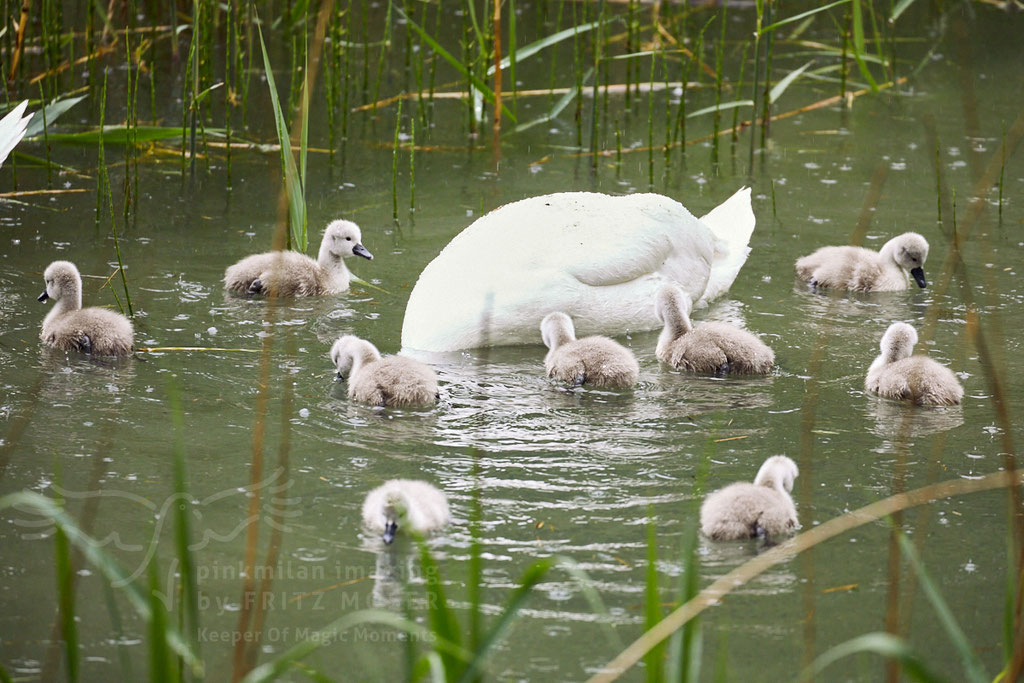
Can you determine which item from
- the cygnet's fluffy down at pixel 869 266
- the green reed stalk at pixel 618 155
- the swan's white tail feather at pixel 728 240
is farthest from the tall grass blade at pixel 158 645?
the green reed stalk at pixel 618 155

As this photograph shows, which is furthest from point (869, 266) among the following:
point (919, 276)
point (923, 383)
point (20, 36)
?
point (20, 36)

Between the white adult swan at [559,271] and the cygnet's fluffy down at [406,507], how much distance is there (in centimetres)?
146

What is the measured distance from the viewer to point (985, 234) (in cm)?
796

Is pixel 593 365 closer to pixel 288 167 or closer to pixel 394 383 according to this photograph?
pixel 394 383

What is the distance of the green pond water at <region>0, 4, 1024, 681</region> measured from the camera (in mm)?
3934

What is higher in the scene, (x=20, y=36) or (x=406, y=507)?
(x=20, y=36)

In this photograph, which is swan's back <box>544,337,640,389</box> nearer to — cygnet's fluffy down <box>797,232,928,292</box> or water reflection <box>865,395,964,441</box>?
water reflection <box>865,395,964,441</box>

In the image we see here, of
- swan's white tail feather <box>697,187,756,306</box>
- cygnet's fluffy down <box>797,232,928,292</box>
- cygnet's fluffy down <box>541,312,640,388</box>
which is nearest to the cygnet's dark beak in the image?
cygnet's fluffy down <box>797,232,928,292</box>

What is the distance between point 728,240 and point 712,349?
5.04 feet

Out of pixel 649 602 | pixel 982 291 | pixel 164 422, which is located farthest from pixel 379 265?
pixel 649 602

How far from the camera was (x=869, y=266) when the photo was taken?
723 centimetres

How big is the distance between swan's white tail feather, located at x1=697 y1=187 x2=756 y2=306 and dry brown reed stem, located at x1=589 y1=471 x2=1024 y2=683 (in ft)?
7.83

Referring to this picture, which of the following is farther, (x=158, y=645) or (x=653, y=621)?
(x=653, y=621)

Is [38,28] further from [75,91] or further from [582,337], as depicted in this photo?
[582,337]
